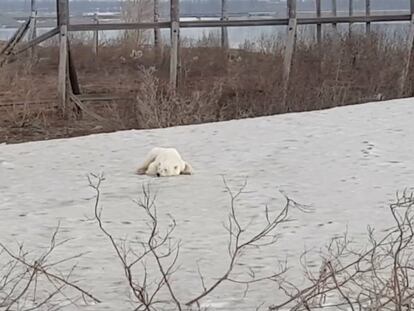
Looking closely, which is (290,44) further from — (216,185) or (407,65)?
(216,185)

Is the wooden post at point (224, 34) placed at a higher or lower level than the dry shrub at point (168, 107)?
higher

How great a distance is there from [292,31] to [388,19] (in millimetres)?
2144

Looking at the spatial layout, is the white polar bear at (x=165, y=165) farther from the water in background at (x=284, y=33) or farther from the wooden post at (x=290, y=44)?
the water in background at (x=284, y=33)

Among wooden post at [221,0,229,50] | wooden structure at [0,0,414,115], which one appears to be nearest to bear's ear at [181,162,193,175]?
wooden structure at [0,0,414,115]

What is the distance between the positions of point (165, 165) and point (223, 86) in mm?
7692

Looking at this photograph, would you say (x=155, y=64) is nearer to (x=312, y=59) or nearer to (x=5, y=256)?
(x=312, y=59)

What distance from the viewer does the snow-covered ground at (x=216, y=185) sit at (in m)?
4.61

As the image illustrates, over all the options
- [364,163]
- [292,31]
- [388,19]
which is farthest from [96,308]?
[388,19]

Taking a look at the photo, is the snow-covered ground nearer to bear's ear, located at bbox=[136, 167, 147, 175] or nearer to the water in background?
bear's ear, located at bbox=[136, 167, 147, 175]

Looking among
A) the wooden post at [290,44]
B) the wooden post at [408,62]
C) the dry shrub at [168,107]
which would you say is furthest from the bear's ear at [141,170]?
the wooden post at [408,62]

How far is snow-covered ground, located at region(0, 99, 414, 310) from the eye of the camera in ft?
15.1

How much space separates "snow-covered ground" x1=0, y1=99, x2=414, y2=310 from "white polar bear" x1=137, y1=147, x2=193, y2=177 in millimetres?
77

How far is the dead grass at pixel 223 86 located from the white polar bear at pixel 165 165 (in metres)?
4.73

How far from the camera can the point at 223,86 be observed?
14367mm
